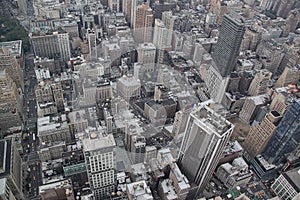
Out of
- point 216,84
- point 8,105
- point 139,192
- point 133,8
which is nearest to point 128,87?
point 216,84

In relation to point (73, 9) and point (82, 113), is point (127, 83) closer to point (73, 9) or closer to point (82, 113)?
point (82, 113)

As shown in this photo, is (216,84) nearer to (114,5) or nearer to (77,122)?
(77,122)

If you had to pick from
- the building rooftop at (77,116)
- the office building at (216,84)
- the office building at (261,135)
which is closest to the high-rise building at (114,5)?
the office building at (216,84)

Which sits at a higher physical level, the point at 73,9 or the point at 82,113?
the point at 73,9

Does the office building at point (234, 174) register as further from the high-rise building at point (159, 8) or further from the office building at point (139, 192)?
the high-rise building at point (159, 8)

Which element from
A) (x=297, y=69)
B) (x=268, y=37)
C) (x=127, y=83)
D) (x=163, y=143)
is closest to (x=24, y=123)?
(x=127, y=83)

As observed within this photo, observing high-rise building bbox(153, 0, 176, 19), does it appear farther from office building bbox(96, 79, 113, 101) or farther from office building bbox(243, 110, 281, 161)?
office building bbox(243, 110, 281, 161)
